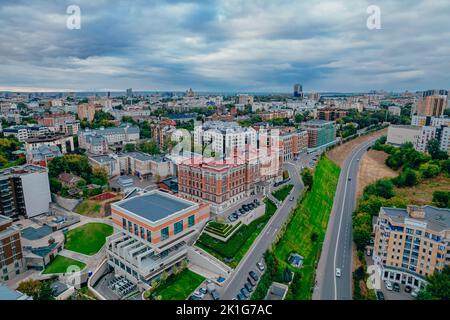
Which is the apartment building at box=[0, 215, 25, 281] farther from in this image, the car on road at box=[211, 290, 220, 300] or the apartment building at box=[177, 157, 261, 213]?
the car on road at box=[211, 290, 220, 300]

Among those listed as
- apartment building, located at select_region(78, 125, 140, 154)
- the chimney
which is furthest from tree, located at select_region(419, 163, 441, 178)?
apartment building, located at select_region(78, 125, 140, 154)

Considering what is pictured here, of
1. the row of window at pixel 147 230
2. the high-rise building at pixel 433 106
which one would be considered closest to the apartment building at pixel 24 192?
the row of window at pixel 147 230

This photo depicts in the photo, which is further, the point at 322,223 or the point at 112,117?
the point at 112,117

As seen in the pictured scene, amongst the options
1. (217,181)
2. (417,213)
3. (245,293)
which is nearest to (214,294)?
(245,293)

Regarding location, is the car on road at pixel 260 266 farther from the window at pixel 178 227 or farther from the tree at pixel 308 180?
the tree at pixel 308 180

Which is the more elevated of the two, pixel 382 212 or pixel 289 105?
pixel 289 105

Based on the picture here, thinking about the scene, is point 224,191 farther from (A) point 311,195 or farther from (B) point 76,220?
(B) point 76,220

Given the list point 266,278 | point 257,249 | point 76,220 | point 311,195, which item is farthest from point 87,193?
point 311,195
